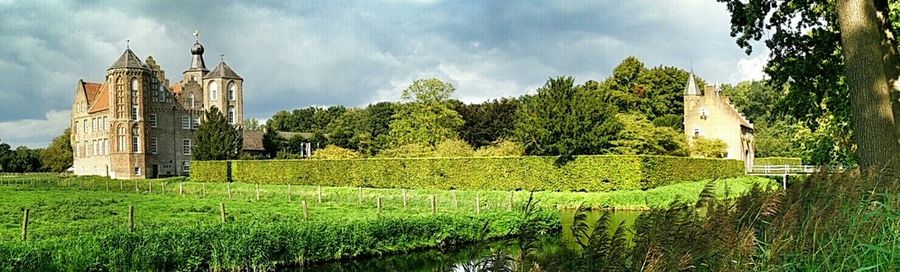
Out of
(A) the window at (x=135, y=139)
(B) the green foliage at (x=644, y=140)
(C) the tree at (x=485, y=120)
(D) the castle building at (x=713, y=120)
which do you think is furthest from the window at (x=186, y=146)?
(D) the castle building at (x=713, y=120)

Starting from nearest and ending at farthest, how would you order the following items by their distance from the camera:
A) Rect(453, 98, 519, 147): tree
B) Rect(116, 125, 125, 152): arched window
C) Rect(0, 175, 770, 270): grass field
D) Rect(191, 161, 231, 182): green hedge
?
Rect(0, 175, 770, 270): grass field
Rect(191, 161, 231, 182): green hedge
Rect(453, 98, 519, 147): tree
Rect(116, 125, 125, 152): arched window

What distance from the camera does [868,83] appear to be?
894cm

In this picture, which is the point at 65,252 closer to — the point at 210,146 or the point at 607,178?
the point at 607,178

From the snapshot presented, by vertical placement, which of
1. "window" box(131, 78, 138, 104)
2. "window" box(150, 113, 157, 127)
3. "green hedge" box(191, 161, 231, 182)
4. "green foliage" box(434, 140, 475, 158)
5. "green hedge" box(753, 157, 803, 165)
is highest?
"window" box(131, 78, 138, 104)

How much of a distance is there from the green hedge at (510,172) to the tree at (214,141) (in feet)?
32.0

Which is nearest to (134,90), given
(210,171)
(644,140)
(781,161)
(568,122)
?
(210,171)

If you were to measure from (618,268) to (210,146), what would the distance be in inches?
2205

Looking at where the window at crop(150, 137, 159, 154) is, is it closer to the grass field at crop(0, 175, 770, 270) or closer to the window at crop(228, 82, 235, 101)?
the window at crop(228, 82, 235, 101)

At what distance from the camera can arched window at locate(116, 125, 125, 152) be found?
61.8 metres

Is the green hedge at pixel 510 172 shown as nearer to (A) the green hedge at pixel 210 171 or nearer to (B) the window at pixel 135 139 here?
(A) the green hedge at pixel 210 171

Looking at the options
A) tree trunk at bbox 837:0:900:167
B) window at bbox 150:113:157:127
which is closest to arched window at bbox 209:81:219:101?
window at bbox 150:113:157:127

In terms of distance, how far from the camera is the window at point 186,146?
6606 cm

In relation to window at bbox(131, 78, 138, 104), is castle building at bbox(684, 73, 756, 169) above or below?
below

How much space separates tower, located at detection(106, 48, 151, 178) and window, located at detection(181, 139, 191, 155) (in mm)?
4278
